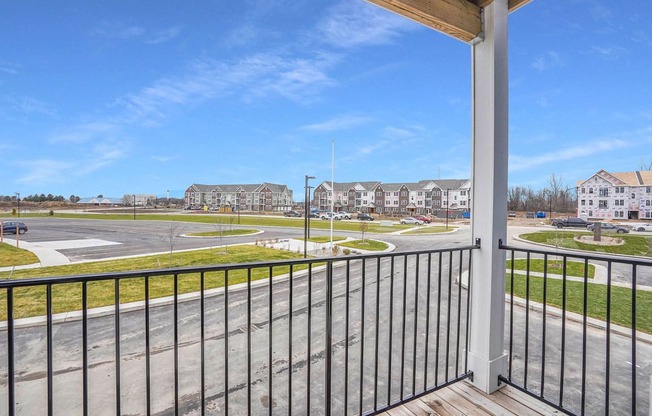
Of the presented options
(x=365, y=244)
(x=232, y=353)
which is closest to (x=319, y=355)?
(x=232, y=353)

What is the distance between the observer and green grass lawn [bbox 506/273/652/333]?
166 inches

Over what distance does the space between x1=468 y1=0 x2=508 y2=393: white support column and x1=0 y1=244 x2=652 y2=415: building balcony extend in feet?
0.21

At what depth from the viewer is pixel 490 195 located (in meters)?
1.96

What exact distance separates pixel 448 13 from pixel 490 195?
44.8 inches

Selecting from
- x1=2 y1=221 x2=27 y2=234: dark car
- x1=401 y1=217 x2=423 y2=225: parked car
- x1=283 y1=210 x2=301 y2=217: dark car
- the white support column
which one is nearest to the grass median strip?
x1=2 y1=221 x2=27 y2=234: dark car

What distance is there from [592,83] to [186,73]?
4.92 meters

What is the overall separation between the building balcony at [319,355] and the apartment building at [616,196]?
0.47 m

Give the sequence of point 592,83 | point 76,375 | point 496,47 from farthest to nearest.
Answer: point 76,375
point 592,83
point 496,47

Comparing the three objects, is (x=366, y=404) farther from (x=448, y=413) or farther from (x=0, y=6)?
(x=0, y=6)

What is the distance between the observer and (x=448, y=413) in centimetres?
175

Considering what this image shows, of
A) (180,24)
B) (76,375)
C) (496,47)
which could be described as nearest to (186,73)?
(180,24)

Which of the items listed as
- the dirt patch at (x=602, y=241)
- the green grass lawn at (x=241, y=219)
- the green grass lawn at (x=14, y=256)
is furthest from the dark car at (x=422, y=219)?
the green grass lawn at (x=14, y=256)

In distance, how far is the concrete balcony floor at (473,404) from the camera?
1750 millimetres

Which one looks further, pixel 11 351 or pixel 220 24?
pixel 220 24
